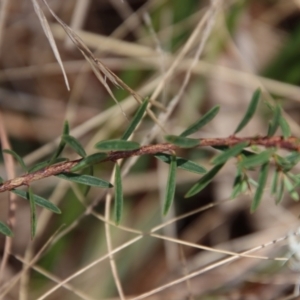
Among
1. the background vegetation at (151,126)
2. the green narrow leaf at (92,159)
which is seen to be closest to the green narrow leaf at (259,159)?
the green narrow leaf at (92,159)

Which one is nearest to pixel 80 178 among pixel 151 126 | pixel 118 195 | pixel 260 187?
pixel 118 195

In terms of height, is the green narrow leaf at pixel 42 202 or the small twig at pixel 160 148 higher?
the small twig at pixel 160 148

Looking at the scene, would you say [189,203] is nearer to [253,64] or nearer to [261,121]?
[261,121]

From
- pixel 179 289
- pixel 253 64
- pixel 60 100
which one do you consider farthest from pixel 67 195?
pixel 253 64

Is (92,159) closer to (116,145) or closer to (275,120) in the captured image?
(116,145)

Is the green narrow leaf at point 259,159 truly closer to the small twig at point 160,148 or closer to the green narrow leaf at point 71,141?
the small twig at point 160,148

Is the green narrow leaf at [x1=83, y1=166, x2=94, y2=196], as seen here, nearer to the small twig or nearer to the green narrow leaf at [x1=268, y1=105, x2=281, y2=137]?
the small twig
